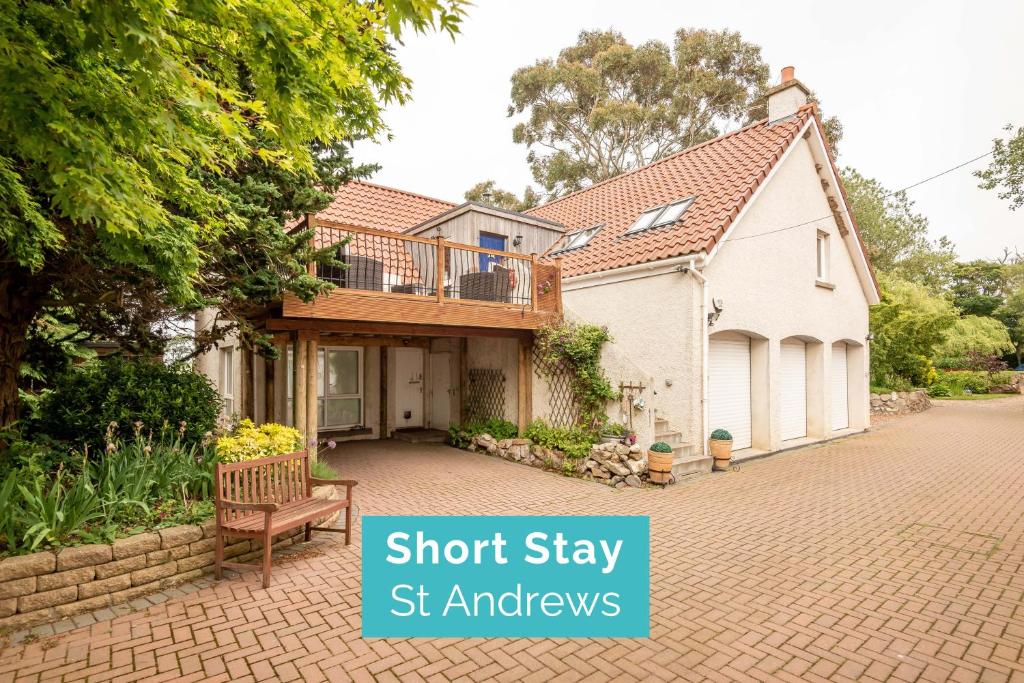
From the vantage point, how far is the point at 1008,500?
6.71m

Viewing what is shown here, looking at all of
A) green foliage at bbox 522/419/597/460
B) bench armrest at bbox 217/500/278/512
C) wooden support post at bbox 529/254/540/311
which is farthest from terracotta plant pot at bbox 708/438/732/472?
bench armrest at bbox 217/500/278/512

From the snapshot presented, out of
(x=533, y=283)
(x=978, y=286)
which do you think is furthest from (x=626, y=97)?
(x=978, y=286)

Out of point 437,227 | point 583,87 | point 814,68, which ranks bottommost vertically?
point 437,227

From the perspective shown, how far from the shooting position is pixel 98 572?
12.0ft

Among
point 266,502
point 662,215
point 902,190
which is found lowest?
point 266,502

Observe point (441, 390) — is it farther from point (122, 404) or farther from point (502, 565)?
point (502, 565)

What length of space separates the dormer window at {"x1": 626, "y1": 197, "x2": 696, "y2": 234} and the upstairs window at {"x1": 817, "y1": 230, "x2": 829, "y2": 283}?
437 cm

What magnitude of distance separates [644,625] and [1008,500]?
7.01 meters

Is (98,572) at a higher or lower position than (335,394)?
lower

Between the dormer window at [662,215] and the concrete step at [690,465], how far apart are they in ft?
15.6

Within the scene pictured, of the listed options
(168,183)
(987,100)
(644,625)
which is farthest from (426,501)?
(987,100)

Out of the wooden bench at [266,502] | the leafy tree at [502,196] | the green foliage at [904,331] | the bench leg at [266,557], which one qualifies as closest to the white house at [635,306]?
the wooden bench at [266,502]

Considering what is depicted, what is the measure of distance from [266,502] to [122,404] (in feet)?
8.13

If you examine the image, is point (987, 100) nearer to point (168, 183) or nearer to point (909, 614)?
point (909, 614)
